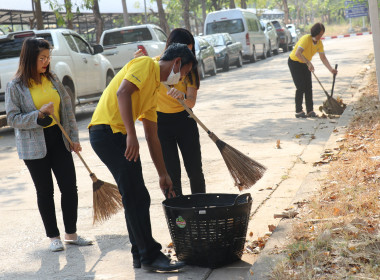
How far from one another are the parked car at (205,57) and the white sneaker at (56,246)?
17238mm

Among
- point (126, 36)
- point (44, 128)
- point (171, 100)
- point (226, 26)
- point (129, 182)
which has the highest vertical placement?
point (126, 36)

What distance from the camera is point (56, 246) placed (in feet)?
18.1

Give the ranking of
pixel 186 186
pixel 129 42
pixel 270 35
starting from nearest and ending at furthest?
pixel 186 186
pixel 129 42
pixel 270 35

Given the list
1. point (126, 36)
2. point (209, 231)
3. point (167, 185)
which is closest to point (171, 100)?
point (167, 185)

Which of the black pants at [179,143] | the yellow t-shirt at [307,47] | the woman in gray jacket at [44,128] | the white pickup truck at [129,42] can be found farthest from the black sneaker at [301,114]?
the white pickup truck at [129,42]

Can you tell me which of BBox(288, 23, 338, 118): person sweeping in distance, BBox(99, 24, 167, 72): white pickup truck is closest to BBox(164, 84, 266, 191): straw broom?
BBox(288, 23, 338, 118): person sweeping in distance

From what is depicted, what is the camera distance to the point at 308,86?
11.7m

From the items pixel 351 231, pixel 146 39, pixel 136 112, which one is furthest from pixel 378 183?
pixel 146 39

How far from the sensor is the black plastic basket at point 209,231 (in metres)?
4.52

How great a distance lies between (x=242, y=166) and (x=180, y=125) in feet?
2.26

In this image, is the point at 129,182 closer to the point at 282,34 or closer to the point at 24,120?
the point at 24,120

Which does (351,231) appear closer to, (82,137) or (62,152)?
(62,152)

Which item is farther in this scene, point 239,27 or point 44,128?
point 239,27

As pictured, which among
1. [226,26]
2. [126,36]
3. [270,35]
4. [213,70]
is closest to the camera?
[126,36]
